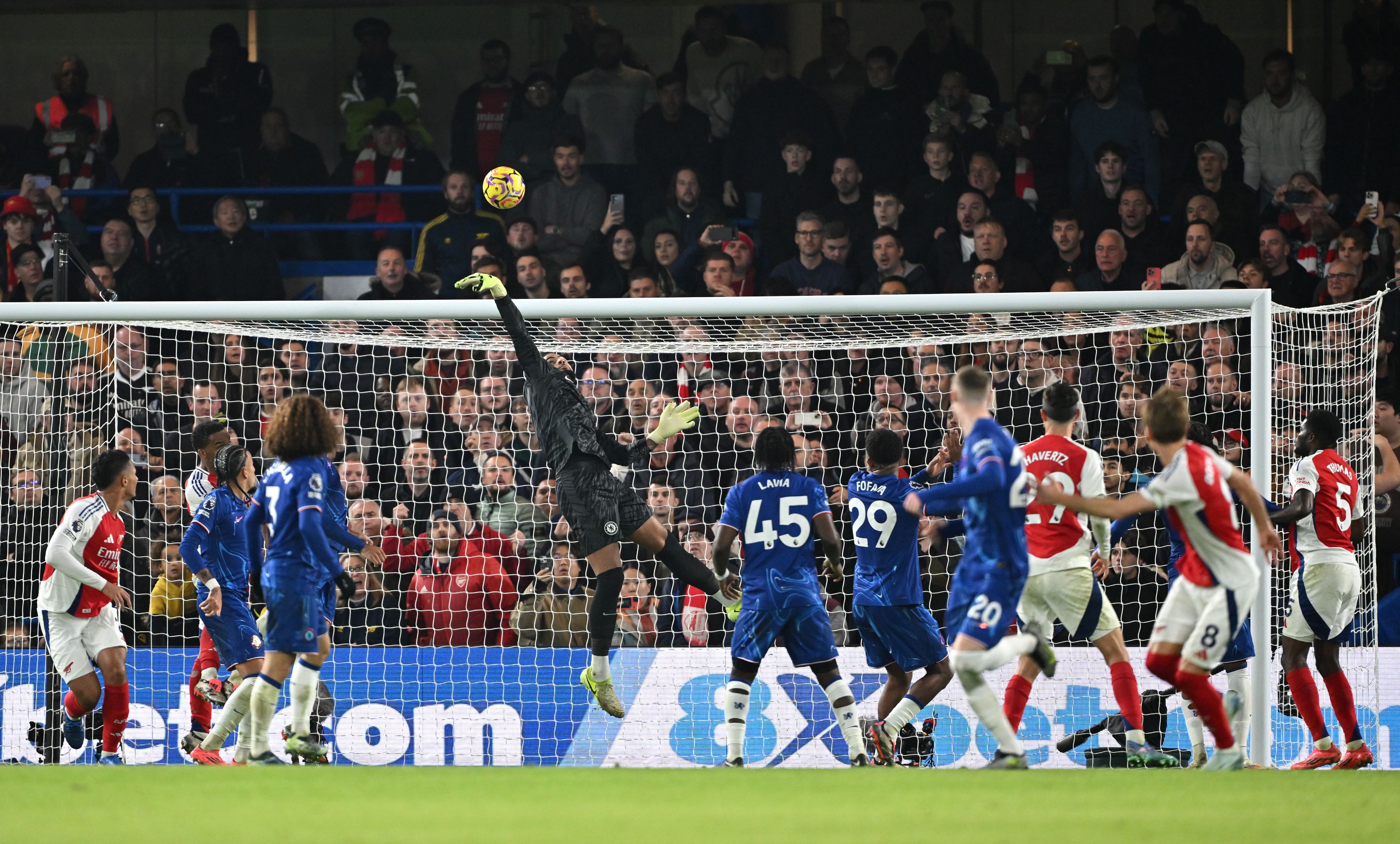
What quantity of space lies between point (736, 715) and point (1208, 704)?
113 inches

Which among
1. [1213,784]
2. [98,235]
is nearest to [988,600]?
[1213,784]

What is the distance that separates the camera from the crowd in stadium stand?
444 inches

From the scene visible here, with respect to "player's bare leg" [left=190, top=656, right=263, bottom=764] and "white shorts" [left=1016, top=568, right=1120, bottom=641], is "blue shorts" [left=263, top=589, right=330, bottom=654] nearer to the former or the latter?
"player's bare leg" [left=190, top=656, right=263, bottom=764]

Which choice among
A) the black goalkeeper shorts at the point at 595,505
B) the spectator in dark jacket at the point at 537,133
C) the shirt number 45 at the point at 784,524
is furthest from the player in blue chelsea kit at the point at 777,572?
the spectator in dark jacket at the point at 537,133

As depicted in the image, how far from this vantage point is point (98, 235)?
1548 cm

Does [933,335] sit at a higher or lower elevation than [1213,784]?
higher

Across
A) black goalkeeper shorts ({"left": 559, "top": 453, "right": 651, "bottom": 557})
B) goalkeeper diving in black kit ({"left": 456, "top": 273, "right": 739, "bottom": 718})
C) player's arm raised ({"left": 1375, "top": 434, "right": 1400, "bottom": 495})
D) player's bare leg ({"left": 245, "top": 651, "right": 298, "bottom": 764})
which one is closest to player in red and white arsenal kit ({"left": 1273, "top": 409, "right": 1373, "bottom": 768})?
player's arm raised ({"left": 1375, "top": 434, "right": 1400, "bottom": 495})

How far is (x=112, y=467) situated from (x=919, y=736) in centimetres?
531

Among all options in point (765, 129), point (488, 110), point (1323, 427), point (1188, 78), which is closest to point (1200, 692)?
point (1323, 427)

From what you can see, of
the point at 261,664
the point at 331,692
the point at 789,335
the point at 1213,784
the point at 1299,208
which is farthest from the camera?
the point at 1299,208

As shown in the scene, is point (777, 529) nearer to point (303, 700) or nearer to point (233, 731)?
point (303, 700)

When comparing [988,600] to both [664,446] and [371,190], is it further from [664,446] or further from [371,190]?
[371,190]

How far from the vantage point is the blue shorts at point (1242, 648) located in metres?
8.74

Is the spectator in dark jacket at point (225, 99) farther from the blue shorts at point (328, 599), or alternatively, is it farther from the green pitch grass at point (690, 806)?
the green pitch grass at point (690, 806)
